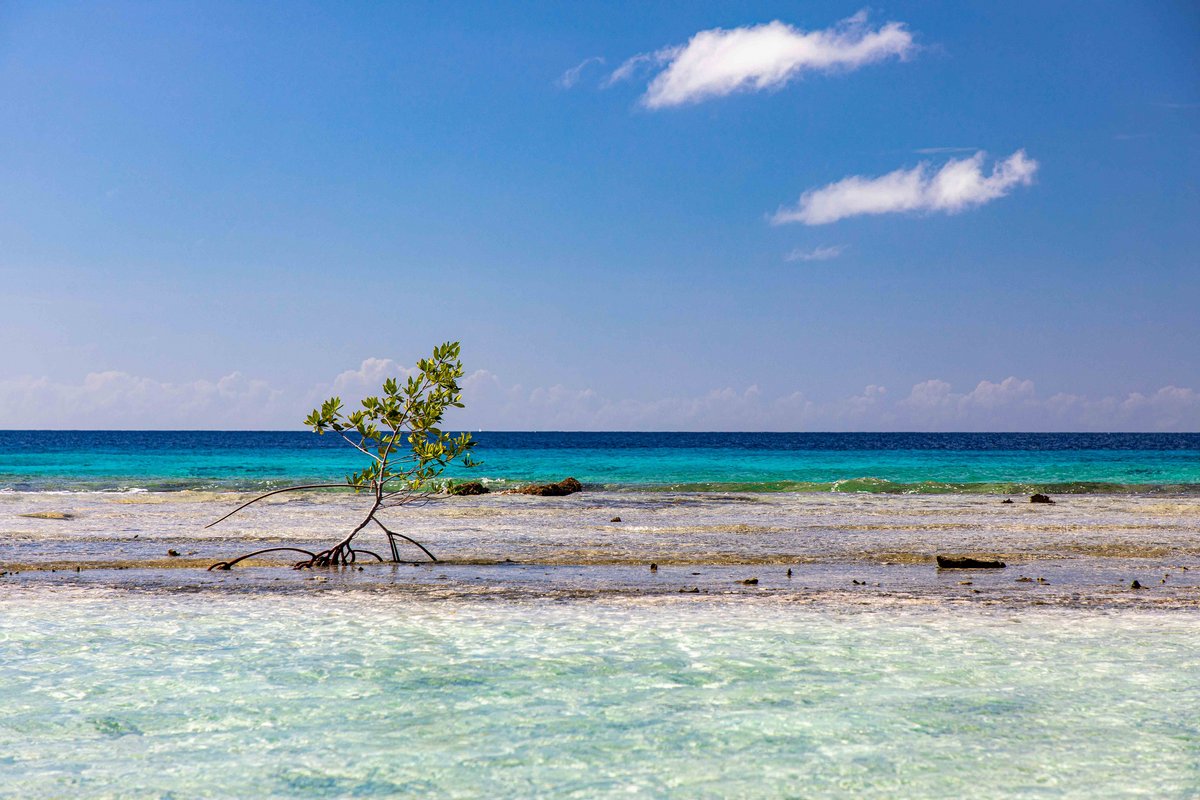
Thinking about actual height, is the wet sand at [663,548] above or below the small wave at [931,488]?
above

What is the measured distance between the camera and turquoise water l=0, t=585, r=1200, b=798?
17.7ft

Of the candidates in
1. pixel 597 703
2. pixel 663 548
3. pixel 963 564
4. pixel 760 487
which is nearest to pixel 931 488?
pixel 760 487

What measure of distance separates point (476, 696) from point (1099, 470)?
54.8 meters

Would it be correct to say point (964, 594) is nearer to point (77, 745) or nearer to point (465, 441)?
point (465, 441)

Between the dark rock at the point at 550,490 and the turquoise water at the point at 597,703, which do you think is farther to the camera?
the dark rock at the point at 550,490

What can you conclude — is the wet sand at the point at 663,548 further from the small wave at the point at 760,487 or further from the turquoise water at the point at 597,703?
the small wave at the point at 760,487

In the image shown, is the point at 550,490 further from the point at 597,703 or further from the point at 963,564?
the point at 597,703

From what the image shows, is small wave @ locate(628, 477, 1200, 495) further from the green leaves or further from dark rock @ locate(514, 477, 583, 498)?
the green leaves

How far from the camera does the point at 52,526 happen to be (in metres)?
20.1

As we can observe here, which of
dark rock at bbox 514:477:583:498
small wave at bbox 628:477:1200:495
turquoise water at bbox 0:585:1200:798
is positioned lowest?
small wave at bbox 628:477:1200:495

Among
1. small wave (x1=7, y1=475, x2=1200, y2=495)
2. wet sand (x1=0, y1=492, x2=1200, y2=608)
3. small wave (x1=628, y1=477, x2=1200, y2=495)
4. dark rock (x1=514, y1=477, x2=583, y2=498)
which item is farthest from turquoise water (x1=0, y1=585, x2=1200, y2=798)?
small wave (x1=628, y1=477, x2=1200, y2=495)

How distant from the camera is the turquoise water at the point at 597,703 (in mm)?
5383

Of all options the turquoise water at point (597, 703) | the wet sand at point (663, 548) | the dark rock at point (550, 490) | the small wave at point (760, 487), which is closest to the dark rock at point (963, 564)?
the wet sand at point (663, 548)

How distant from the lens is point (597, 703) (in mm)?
6820
